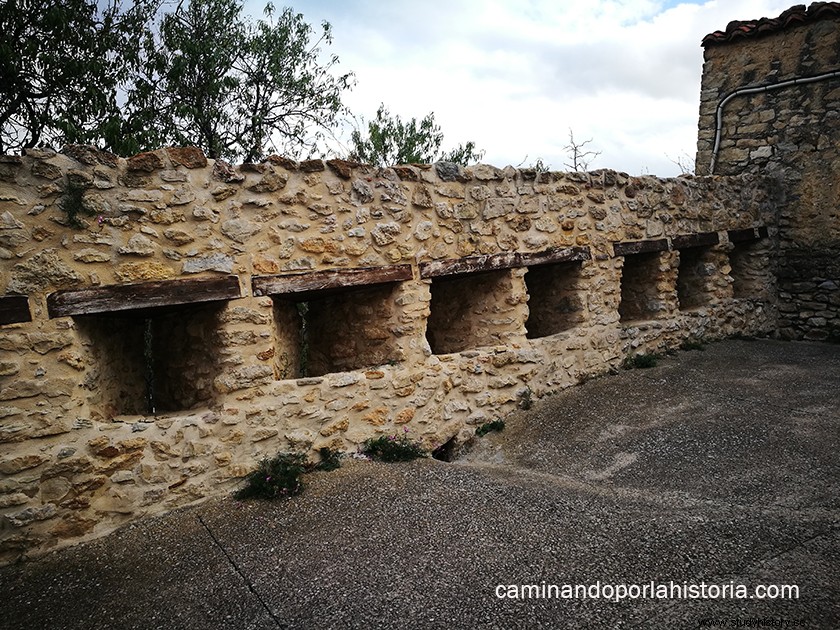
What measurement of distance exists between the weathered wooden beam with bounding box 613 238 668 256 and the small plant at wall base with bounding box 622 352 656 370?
4.30 ft

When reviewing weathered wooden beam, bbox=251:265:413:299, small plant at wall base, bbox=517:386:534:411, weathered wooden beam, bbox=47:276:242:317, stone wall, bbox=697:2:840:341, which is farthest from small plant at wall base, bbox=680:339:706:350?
weathered wooden beam, bbox=47:276:242:317

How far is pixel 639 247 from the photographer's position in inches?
279

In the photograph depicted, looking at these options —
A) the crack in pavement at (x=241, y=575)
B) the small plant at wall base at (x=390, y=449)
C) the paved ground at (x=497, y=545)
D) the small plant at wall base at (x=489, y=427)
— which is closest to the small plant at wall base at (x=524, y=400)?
the small plant at wall base at (x=489, y=427)

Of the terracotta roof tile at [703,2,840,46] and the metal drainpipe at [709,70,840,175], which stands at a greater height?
the terracotta roof tile at [703,2,840,46]

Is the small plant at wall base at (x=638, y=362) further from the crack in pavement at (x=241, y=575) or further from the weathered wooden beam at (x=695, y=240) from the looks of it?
the crack in pavement at (x=241, y=575)

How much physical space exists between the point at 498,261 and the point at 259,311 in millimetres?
2483

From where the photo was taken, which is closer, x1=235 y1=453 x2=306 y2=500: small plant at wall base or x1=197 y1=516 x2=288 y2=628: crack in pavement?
x1=197 y1=516 x2=288 y2=628: crack in pavement

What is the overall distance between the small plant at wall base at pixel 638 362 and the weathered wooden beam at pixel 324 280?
3.48 m

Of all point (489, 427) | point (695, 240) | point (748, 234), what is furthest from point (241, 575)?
point (748, 234)

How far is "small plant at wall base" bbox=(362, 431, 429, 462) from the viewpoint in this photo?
4738 mm

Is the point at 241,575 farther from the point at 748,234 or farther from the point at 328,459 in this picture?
the point at 748,234

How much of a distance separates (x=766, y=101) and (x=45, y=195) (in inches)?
383

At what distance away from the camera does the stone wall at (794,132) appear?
830 cm

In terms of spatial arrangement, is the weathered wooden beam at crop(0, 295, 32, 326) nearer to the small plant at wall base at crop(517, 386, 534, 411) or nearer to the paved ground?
the paved ground
